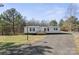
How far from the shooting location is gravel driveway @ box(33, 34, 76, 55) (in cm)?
621

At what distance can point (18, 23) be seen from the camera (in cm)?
626

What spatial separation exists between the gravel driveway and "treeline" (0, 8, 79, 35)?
4.6 inches

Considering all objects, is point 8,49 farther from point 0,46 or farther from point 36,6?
point 36,6

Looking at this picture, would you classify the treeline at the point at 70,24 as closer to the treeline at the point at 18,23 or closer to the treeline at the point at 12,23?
the treeline at the point at 18,23

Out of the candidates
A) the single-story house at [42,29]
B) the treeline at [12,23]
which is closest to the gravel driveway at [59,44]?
the single-story house at [42,29]

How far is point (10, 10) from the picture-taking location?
6.21m

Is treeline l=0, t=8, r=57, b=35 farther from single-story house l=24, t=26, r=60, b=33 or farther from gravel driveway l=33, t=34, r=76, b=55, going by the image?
gravel driveway l=33, t=34, r=76, b=55

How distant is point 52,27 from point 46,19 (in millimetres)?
114

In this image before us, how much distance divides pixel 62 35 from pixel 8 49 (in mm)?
629

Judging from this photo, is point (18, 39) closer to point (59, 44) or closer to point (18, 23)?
point (18, 23)

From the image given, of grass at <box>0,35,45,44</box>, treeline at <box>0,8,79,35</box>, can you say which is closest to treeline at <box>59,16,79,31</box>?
treeline at <box>0,8,79,35</box>
